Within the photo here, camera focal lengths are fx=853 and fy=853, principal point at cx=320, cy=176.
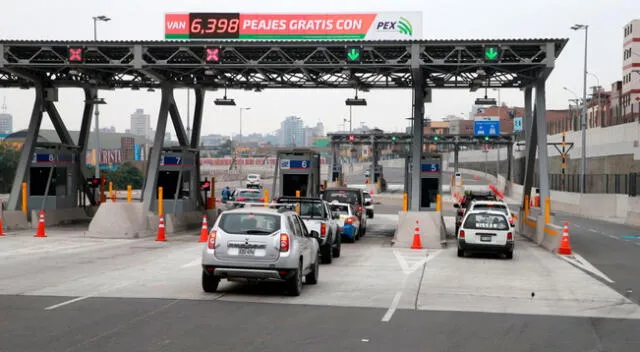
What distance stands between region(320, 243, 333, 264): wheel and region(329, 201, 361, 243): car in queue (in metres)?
7.36

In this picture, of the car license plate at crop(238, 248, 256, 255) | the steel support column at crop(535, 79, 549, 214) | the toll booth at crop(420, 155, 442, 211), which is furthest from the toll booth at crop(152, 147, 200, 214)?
the car license plate at crop(238, 248, 256, 255)

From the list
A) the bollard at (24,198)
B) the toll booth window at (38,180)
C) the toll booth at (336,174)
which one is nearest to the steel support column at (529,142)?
the toll booth window at (38,180)

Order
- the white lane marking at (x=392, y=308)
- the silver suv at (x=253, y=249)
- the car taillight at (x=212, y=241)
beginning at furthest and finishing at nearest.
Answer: the car taillight at (x=212, y=241)
the silver suv at (x=253, y=249)
the white lane marking at (x=392, y=308)

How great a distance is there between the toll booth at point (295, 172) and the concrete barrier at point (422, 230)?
25.2 ft

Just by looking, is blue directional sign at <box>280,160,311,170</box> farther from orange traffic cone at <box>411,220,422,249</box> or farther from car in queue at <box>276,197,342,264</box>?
car in queue at <box>276,197,342,264</box>

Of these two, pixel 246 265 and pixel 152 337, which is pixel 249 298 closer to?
pixel 246 265

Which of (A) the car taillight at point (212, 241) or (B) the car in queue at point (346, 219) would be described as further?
(B) the car in queue at point (346, 219)

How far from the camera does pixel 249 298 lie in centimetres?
1458

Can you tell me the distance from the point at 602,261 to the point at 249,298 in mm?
13605

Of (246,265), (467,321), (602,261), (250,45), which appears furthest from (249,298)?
(250,45)

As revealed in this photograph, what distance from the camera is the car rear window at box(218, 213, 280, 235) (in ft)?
47.5

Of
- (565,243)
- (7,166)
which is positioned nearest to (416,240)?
(565,243)

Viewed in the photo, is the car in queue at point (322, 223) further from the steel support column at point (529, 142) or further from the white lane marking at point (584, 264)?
the steel support column at point (529, 142)

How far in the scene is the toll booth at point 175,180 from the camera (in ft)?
116
